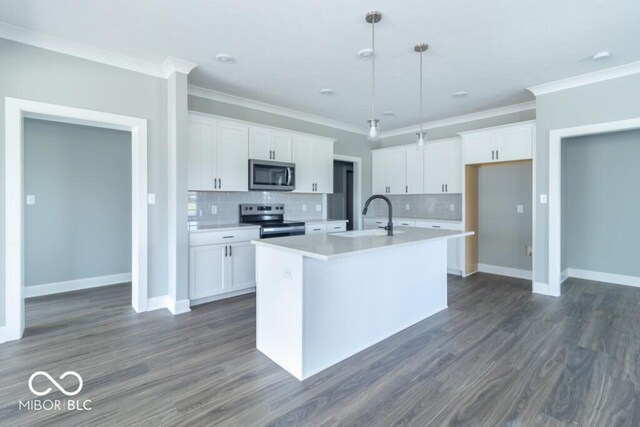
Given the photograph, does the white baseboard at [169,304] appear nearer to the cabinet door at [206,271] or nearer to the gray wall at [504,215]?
the cabinet door at [206,271]

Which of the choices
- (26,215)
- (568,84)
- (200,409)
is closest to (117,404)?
(200,409)

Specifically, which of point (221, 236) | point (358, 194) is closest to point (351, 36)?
point (221, 236)

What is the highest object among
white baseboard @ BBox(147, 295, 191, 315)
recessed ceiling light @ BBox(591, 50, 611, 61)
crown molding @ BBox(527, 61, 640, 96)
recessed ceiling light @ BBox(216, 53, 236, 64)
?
recessed ceiling light @ BBox(216, 53, 236, 64)

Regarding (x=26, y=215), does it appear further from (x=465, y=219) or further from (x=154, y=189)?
(x=465, y=219)

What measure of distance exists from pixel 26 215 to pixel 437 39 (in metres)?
4.99

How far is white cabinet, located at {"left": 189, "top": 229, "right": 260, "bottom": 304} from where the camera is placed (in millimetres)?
3609

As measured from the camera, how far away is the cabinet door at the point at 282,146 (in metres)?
4.54

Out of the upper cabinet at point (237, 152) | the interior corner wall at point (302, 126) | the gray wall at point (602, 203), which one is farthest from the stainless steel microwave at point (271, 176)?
the gray wall at point (602, 203)

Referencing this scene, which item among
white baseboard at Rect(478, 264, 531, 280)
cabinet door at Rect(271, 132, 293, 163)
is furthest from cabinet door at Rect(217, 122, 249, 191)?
white baseboard at Rect(478, 264, 531, 280)

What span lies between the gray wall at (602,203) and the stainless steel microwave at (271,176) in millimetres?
3846

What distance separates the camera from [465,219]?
5.04 meters

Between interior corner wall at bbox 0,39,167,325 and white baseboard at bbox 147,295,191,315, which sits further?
white baseboard at bbox 147,295,191,315

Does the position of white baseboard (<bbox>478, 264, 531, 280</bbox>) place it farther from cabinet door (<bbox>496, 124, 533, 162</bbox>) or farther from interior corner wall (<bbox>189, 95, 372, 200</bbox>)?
interior corner wall (<bbox>189, 95, 372, 200</bbox>)

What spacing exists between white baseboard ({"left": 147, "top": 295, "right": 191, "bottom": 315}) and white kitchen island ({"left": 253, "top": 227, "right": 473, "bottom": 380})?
130 cm
